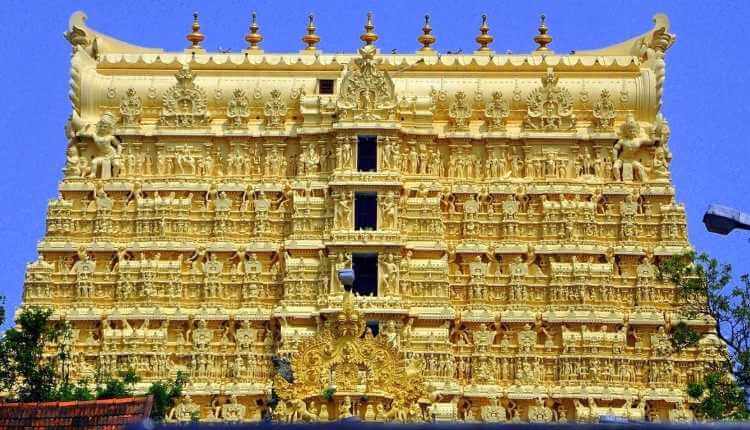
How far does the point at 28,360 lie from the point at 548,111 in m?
27.3

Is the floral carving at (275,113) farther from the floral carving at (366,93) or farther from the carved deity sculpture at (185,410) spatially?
the carved deity sculpture at (185,410)

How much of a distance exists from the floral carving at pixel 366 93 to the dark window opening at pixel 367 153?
97cm

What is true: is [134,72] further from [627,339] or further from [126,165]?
[627,339]

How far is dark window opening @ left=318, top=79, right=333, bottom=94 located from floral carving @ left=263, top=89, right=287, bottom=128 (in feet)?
8.19

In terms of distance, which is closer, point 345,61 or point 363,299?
point 363,299

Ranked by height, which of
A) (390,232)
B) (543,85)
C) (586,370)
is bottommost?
(586,370)

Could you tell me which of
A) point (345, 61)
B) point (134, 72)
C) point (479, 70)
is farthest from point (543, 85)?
point (134, 72)

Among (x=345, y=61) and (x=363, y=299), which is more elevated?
(x=345, y=61)

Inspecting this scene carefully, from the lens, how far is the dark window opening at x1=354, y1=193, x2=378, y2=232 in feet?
334

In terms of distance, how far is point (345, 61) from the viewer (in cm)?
10738

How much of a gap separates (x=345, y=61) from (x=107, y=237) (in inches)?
561

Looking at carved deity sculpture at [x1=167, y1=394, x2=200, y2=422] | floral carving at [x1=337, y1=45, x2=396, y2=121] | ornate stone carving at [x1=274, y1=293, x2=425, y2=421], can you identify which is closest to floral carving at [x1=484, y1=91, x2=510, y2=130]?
floral carving at [x1=337, y1=45, x2=396, y2=121]

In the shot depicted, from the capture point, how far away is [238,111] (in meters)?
105

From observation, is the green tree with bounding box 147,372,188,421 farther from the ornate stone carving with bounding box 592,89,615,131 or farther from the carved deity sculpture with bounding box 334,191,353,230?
the ornate stone carving with bounding box 592,89,615,131
